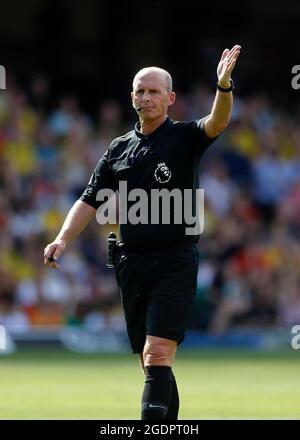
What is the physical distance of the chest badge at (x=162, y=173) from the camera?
8.87 metres

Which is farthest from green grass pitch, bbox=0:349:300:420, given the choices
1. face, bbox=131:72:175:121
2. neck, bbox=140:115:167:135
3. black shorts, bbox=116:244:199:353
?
face, bbox=131:72:175:121

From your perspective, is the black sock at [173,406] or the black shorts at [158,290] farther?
the black sock at [173,406]

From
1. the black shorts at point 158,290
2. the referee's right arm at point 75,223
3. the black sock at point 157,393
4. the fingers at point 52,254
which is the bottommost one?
the black sock at point 157,393

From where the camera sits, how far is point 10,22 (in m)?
23.8

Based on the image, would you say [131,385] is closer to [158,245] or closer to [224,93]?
[158,245]

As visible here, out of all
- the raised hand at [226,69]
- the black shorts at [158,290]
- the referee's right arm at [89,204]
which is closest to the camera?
the raised hand at [226,69]

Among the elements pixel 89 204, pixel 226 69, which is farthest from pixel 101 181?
pixel 226 69

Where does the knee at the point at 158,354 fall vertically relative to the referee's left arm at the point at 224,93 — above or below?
below

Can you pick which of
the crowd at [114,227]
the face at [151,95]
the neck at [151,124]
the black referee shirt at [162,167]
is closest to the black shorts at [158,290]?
the black referee shirt at [162,167]

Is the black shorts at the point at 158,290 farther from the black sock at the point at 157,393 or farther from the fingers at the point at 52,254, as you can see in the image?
the fingers at the point at 52,254

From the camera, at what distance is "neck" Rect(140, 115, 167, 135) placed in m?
9.05

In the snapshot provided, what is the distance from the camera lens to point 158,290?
8.84m

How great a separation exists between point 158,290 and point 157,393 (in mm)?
736

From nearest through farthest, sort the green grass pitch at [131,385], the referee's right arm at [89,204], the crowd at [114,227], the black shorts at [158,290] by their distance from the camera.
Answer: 1. the black shorts at [158,290]
2. the referee's right arm at [89,204]
3. the green grass pitch at [131,385]
4. the crowd at [114,227]
